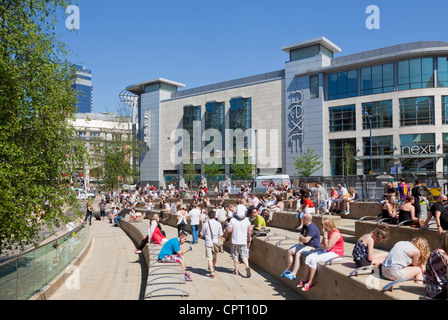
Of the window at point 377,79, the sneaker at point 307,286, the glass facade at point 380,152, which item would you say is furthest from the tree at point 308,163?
the sneaker at point 307,286

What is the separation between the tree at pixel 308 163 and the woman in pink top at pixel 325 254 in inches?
1658

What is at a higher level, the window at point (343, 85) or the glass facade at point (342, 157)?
the window at point (343, 85)

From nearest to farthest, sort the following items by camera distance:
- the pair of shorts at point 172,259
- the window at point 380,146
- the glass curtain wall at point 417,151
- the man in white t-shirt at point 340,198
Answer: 1. the pair of shorts at point 172,259
2. the man in white t-shirt at point 340,198
3. the glass curtain wall at point 417,151
4. the window at point 380,146

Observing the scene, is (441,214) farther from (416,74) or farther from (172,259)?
(416,74)

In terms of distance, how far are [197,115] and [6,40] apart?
5998 centimetres

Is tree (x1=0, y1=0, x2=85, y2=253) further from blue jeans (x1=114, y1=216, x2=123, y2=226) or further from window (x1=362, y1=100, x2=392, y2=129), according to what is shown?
window (x1=362, y1=100, x2=392, y2=129)

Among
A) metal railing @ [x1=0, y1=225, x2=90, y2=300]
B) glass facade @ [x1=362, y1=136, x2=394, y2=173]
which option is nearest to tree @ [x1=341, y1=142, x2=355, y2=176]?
glass facade @ [x1=362, y1=136, x2=394, y2=173]

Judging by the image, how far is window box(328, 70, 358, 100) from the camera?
50.2 metres

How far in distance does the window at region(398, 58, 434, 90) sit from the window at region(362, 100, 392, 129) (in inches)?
108

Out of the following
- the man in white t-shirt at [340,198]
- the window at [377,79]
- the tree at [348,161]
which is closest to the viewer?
the man in white t-shirt at [340,198]

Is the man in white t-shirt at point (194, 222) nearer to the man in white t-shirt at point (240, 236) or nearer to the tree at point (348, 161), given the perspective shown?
the man in white t-shirt at point (240, 236)

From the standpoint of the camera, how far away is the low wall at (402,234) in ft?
31.8

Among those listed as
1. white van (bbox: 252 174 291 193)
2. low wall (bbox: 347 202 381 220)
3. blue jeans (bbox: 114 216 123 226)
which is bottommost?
blue jeans (bbox: 114 216 123 226)
